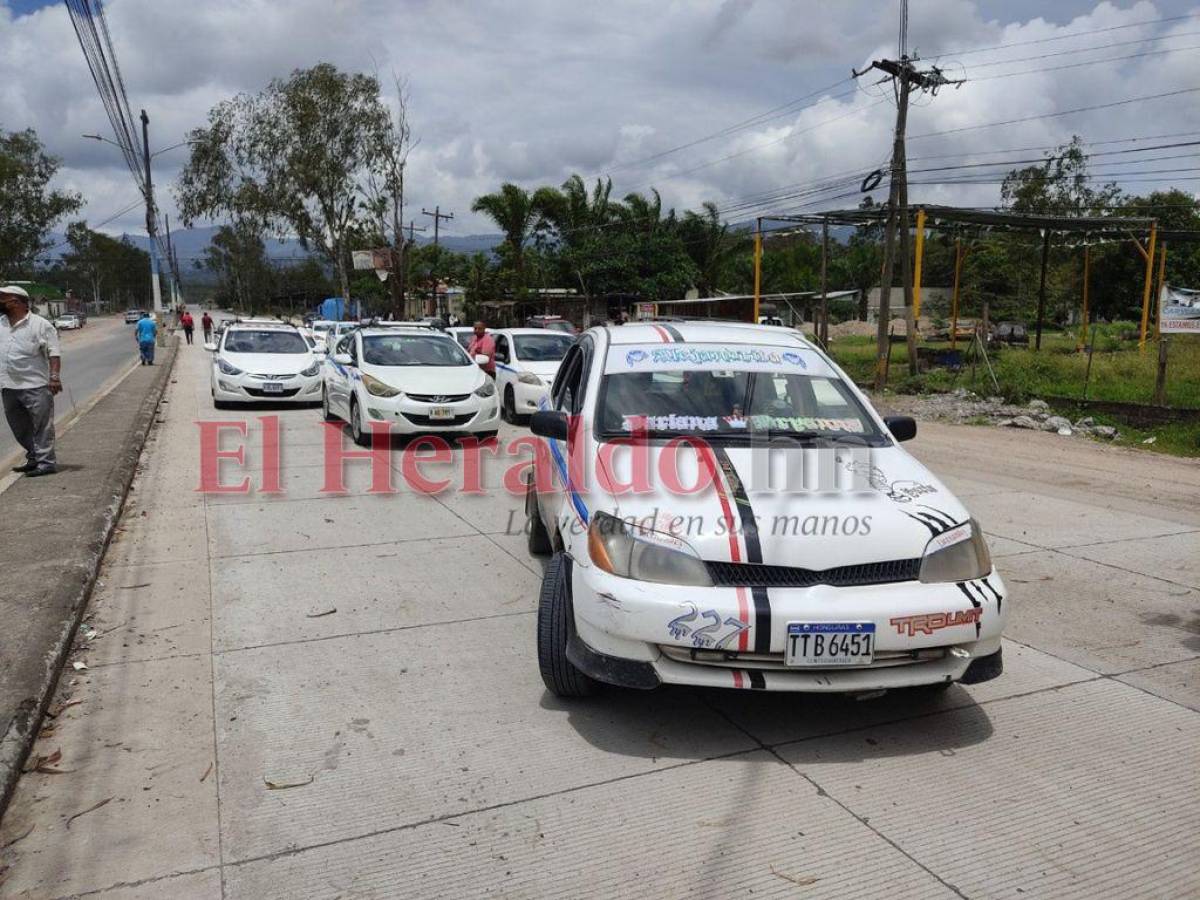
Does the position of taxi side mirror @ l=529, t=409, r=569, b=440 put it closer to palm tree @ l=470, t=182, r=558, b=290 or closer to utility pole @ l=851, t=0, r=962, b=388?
utility pole @ l=851, t=0, r=962, b=388

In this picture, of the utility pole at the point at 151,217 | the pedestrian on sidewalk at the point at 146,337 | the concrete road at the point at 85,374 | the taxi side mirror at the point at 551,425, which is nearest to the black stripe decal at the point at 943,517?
the taxi side mirror at the point at 551,425

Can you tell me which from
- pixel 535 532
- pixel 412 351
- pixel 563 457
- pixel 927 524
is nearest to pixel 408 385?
pixel 412 351

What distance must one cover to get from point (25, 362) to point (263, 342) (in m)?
8.43

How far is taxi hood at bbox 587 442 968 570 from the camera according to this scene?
3.73 m

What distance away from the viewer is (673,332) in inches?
225

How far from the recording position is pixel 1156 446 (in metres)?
12.9

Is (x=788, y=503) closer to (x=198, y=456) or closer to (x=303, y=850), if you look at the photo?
(x=303, y=850)

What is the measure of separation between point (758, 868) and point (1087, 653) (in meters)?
2.79

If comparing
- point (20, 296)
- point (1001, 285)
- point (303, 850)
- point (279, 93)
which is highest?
point (279, 93)

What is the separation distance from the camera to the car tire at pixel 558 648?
13.5 feet

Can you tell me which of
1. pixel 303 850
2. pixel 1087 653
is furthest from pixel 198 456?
pixel 1087 653

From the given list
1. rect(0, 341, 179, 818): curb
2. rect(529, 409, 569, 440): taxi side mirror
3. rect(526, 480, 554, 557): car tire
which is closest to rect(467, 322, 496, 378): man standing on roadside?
rect(0, 341, 179, 818): curb

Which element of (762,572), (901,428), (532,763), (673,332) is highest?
(673,332)

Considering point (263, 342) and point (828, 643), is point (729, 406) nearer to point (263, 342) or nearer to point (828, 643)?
point (828, 643)
